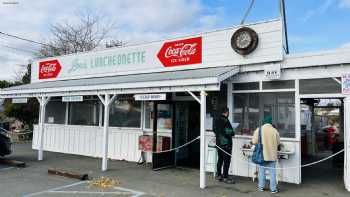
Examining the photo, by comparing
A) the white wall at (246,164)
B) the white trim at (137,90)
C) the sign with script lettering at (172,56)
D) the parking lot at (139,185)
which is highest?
the sign with script lettering at (172,56)

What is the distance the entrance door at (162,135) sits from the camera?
9859mm

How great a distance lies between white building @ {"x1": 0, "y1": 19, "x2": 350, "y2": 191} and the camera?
792 centimetres

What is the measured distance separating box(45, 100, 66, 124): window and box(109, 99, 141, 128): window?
311cm

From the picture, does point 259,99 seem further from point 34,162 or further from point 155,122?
point 34,162

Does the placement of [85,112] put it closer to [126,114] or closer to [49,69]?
[126,114]

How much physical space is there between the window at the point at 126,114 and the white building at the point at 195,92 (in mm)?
37

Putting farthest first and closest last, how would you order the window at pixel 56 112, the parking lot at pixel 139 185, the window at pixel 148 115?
the window at pixel 56 112
the window at pixel 148 115
the parking lot at pixel 139 185

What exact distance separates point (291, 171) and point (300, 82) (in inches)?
88.5

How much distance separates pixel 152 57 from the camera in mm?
11141

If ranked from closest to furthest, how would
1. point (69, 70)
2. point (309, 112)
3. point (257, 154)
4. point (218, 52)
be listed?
point (257, 154)
point (218, 52)
point (69, 70)
point (309, 112)

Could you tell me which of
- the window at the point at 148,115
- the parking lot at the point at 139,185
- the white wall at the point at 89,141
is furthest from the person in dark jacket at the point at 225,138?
the white wall at the point at 89,141

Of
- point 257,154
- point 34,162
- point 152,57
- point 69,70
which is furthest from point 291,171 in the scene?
point 69,70

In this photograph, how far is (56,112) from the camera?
14594 mm

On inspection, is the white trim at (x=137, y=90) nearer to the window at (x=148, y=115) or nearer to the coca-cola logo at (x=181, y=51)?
the window at (x=148, y=115)
